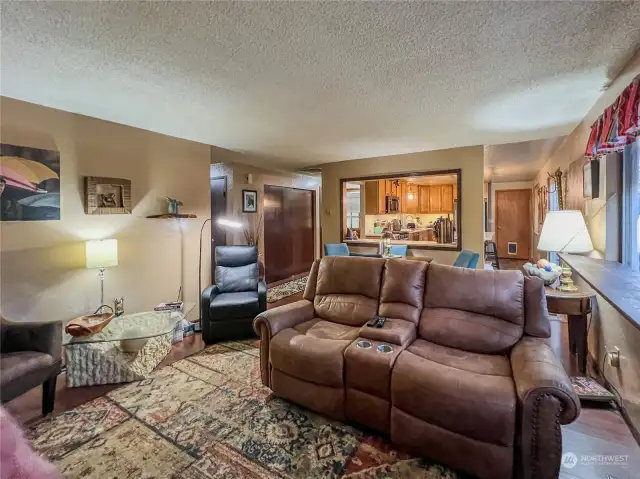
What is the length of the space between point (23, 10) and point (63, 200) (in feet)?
5.97

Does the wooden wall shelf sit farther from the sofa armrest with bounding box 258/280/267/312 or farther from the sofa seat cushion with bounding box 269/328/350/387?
the sofa seat cushion with bounding box 269/328/350/387

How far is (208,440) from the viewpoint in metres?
1.87

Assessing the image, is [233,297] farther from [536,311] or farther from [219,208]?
[536,311]

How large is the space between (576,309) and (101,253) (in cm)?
401

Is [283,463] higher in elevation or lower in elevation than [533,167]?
lower

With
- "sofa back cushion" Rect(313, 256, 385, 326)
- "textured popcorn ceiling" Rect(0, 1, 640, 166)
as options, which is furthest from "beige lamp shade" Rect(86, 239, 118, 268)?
"sofa back cushion" Rect(313, 256, 385, 326)

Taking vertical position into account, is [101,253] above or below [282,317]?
above

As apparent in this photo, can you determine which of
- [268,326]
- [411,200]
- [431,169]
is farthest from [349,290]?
[411,200]

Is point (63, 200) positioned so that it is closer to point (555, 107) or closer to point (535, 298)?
point (535, 298)

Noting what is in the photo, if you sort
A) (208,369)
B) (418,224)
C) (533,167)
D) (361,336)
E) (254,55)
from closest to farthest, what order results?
(254,55)
(361,336)
(208,369)
(533,167)
(418,224)

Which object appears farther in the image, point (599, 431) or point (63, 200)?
point (63, 200)

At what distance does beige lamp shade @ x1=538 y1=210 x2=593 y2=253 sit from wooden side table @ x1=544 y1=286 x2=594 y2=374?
0.36 meters

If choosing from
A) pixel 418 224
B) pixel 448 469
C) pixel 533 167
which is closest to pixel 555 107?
pixel 448 469

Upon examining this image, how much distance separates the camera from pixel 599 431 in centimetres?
192
